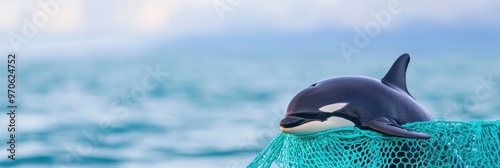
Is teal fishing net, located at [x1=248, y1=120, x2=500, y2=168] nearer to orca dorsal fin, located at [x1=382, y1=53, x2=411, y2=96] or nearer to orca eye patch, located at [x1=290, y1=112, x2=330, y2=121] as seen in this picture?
orca eye patch, located at [x1=290, y1=112, x2=330, y2=121]

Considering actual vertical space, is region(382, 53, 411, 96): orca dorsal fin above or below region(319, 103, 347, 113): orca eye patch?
above

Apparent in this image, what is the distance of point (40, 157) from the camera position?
1279cm

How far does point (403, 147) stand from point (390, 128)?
0.24 metres

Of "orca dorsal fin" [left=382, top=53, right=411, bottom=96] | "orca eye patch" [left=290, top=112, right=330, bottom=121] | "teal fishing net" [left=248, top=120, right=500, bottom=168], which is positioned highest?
"orca dorsal fin" [left=382, top=53, right=411, bottom=96]

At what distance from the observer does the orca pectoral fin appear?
3.57 metres

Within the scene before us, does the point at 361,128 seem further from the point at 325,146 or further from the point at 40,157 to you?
the point at 40,157

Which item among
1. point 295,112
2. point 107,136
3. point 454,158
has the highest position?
point 107,136

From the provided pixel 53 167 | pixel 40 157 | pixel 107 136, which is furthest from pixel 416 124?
pixel 107 136

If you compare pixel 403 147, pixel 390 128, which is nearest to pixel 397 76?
pixel 403 147

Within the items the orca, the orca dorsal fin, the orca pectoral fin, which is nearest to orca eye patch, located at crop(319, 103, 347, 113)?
the orca

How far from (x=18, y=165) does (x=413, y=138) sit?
8739mm

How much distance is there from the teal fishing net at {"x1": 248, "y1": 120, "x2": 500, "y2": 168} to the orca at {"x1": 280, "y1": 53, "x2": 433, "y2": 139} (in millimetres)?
50

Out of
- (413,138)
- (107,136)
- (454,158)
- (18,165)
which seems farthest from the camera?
(107,136)

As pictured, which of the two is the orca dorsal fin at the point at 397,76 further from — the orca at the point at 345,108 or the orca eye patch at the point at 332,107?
the orca eye patch at the point at 332,107
